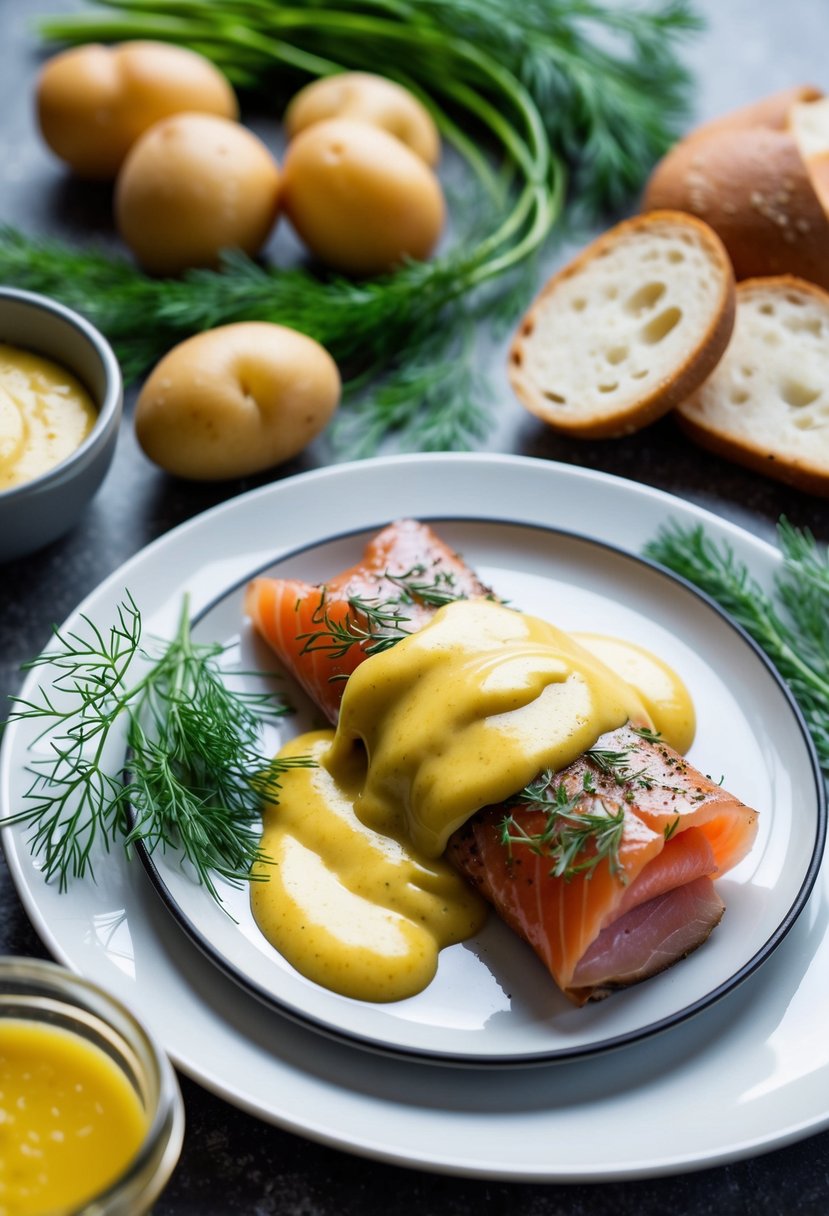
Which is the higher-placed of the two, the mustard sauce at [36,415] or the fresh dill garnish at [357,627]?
the fresh dill garnish at [357,627]

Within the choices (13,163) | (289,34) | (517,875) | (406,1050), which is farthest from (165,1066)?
(289,34)

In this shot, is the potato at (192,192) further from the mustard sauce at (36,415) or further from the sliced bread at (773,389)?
the sliced bread at (773,389)

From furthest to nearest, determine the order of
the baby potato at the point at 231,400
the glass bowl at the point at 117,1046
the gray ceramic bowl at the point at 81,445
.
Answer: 1. the baby potato at the point at 231,400
2. the gray ceramic bowl at the point at 81,445
3. the glass bowl at the point at 117,1046

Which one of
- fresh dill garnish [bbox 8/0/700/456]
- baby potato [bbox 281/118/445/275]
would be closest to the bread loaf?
fresh dill garnish [bbox 8/0/700/456]

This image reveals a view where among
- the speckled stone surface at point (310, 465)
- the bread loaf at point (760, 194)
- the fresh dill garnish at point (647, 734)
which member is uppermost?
the bread loaf at point (760, 194)

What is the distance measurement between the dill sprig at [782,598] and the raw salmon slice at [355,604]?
1.53 ft

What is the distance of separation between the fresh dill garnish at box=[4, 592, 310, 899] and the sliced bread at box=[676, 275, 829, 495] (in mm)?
1289

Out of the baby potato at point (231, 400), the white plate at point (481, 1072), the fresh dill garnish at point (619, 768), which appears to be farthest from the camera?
the baby potato at point (231, 400)

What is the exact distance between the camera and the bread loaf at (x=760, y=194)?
2.94m

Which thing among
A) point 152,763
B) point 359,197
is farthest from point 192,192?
point 152,763

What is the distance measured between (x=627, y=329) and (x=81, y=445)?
135cm

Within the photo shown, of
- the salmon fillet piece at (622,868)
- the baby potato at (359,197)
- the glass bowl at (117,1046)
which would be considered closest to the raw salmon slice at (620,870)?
the salmon fillet piece at (622,868)

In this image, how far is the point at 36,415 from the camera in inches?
96.3

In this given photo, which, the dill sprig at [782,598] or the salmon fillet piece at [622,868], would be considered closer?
the salmon fillet piece at [622,868]
